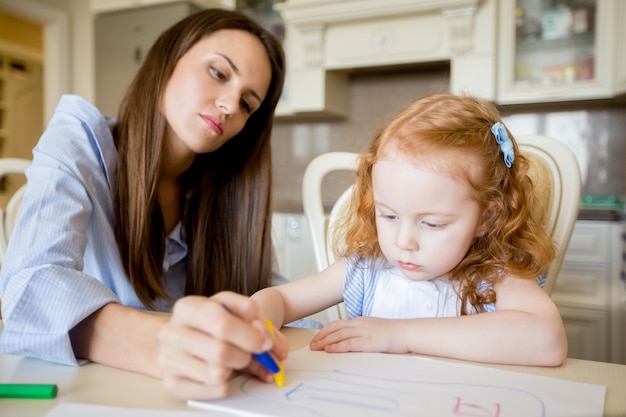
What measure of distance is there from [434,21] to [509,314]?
87.4 inches

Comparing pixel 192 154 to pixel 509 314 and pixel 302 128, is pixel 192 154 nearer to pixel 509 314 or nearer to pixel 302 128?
pixel 509 314

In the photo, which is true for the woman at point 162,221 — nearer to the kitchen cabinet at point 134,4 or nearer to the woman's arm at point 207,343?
the woman's arm at point 207,343

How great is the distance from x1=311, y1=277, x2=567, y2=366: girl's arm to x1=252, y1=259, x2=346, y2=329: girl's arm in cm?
10

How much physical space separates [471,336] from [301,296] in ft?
0.95

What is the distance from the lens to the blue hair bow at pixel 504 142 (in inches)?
30.3

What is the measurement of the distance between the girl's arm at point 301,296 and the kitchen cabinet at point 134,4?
2613 mm

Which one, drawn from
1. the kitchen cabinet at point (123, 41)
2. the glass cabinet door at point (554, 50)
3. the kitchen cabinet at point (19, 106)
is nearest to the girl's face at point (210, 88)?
the glass cabinet door at point (554, 50)

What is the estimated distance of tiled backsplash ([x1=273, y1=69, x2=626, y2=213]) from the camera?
2570 millimetres

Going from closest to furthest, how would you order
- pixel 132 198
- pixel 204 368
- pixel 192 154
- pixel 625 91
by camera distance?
pixel 204 368 → pixel 132 198 → pixel 192 154 → pixel 625 91

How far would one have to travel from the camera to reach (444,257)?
745 mm

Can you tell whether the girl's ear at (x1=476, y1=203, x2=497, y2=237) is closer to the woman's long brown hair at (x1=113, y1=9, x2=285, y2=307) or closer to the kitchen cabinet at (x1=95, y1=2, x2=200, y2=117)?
the woman's long brown hair at (x1=113, y1=9, x2=285, y2=307)

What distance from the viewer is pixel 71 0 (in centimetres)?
373

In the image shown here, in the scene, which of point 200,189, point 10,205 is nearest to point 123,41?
point 10,205

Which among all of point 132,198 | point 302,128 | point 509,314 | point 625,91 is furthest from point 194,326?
point 302,128
